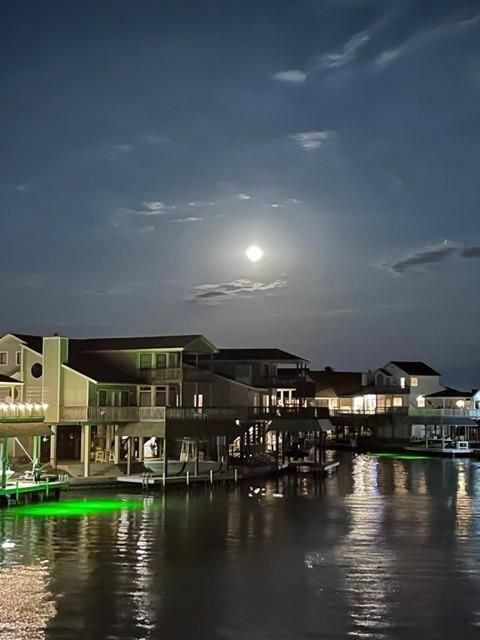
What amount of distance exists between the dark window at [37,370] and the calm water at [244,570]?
36.1ft

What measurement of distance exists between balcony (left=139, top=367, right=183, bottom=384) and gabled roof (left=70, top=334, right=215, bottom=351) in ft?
5.09

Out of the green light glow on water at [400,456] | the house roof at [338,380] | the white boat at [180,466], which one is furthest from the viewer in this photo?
the house roof at [338,380]

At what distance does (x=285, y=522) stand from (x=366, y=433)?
73384 mm

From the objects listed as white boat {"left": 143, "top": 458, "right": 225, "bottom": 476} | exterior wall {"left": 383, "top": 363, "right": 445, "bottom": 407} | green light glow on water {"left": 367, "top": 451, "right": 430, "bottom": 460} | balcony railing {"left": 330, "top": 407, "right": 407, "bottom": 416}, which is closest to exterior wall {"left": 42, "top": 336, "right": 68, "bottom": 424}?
white boat {"left": 143, "top": 458, "right": 225, "bottom": 476}

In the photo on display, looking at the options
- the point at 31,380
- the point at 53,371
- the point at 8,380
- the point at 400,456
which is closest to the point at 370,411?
the point at 400,456

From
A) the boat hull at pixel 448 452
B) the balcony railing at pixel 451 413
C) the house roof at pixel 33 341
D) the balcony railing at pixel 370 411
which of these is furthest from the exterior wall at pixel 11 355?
the balcony railing at pixel 370 411

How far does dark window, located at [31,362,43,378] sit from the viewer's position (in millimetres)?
56594

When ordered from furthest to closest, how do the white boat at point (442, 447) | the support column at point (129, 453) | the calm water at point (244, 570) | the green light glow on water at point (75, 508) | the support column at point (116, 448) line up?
the white boat at point (442, 447)
the support column at point (116, 448)
the support column at point (129, 453)
the green light glow on water at point (75, 508)
the calm water at point (244, 570)

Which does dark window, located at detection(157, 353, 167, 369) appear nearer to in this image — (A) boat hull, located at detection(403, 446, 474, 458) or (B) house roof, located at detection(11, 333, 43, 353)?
(B) house roof, located at detection(11, 333, 43, 353)

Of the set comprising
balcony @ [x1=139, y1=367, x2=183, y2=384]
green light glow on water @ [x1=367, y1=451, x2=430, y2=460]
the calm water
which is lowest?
the calm water

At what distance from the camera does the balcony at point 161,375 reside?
60.4m

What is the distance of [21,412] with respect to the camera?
48.2m

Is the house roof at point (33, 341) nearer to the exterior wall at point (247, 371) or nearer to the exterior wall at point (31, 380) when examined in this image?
the exterior wall at point (31, 380)

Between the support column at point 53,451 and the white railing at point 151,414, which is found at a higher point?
the white railing at point 151,414
